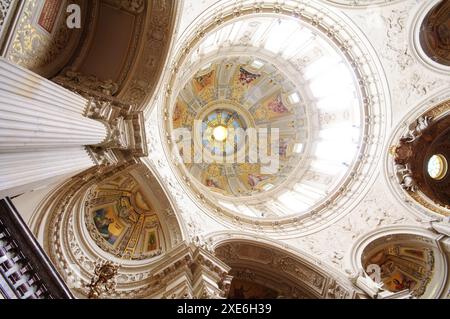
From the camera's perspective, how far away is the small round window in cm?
1282

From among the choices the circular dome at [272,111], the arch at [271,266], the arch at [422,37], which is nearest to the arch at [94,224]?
the circular dome at [272,111]

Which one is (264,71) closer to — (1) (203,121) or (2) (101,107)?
(1) (203,121)

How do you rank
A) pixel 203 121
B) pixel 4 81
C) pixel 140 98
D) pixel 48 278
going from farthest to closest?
pixel 203 121 < pixel 140 98 < pixel 48 278 < pixel 4 81

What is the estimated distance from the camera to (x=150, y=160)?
10.1 metres

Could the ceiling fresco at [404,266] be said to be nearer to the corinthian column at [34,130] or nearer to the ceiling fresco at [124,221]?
the ceiling fresco at [124,221]

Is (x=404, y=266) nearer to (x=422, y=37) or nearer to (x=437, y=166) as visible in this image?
(x=437, y=166)

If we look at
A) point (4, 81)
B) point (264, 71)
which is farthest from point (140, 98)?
point (264, 71)

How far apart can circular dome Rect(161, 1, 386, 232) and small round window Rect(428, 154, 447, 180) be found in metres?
2.34

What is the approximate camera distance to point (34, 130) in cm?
441

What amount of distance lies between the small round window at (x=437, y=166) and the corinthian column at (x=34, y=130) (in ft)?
41.3

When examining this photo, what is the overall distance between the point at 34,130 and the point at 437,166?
13966 mm

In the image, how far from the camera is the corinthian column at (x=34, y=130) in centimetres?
405

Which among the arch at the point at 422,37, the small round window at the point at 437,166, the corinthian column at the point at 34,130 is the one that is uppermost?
the arch at the point at 422,37
